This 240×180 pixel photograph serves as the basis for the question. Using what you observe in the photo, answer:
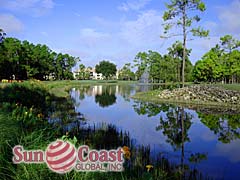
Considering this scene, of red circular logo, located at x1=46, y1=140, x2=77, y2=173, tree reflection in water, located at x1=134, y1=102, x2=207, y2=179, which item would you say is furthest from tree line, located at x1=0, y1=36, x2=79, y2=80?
red circular logo, located at x1=46, y1=140, x2=77, y2=173

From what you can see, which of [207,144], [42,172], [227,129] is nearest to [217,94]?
[227,129]

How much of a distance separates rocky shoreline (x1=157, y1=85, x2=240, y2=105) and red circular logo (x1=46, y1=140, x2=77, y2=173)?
1567 centimetres

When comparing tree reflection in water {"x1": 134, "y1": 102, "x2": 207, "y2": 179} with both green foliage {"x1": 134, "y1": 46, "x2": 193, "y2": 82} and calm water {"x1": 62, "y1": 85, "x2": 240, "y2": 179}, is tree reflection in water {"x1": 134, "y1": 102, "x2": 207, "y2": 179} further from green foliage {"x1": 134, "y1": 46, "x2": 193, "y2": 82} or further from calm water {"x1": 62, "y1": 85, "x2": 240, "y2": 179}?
green foliage {"x1": 134, "y1": 46, "x2": 193, "y2": 82}

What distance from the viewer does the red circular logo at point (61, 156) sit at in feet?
11.8

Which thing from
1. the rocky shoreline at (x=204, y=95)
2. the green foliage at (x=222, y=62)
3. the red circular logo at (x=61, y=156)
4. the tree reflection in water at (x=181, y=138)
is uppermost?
the green foliage at (x=222, y=62)

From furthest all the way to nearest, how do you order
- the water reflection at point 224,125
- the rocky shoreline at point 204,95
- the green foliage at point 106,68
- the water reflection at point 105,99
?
1. the green foliage at point 106,68
2. the water reflection at point 105,99
3. the rocky shoreline at point 204,95
4. the water reflection at point 224,125

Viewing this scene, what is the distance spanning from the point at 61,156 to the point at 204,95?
57.1ft

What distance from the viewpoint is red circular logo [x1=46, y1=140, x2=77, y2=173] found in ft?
11.8

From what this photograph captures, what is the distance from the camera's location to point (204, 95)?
1942 centimetres

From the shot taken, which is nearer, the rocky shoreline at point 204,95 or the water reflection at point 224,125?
the water reflection at point 224,125

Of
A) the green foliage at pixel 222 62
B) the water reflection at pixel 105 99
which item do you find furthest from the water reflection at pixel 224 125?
the green foliage at pixel 222 62

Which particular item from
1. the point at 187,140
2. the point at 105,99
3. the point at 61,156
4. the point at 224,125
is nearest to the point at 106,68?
the point at 105,99

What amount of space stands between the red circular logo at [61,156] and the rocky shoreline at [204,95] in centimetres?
1567

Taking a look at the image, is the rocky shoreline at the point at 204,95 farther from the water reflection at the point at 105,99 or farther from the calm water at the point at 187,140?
the calm water at the point at 187,140
